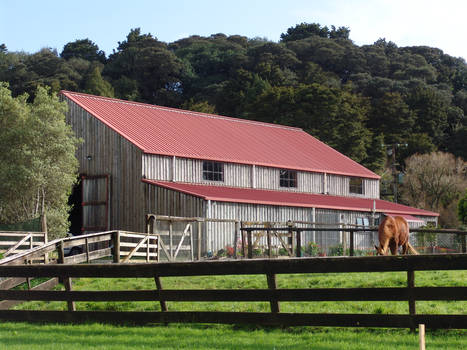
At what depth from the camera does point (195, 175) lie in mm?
42406

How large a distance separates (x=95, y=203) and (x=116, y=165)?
2.26 meters

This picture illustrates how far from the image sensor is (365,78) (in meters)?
102

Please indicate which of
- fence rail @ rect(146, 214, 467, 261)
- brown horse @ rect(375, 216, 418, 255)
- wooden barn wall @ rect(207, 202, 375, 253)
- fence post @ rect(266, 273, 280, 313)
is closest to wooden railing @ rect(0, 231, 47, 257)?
fence rail @ rect(146, 214, 467, 261)

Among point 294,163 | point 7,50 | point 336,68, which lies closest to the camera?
point 294,163

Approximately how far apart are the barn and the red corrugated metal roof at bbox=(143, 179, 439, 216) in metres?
0.09

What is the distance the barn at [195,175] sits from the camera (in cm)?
3891

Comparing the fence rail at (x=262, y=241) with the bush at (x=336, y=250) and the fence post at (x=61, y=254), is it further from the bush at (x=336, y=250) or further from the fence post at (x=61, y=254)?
the fence post at (x=61, y=254)

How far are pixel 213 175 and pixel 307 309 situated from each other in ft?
96.9

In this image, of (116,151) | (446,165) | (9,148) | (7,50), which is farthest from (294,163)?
(7,50)

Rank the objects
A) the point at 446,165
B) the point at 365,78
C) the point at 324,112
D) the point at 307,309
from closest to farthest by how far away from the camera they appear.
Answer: the point at 307,309 → the point at 446,165 → the point at 324,112 → the point at 365,78

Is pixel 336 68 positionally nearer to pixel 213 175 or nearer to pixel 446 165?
pixel 446 165

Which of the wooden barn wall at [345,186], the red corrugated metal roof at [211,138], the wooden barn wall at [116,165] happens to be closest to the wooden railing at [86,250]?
the wooden barn wall at [116,165]

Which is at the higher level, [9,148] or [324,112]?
[324,112]

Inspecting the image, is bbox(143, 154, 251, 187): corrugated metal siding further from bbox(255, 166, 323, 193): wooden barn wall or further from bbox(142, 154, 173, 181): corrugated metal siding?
bbox(255, 166, 323, 193): wooden barn wall
